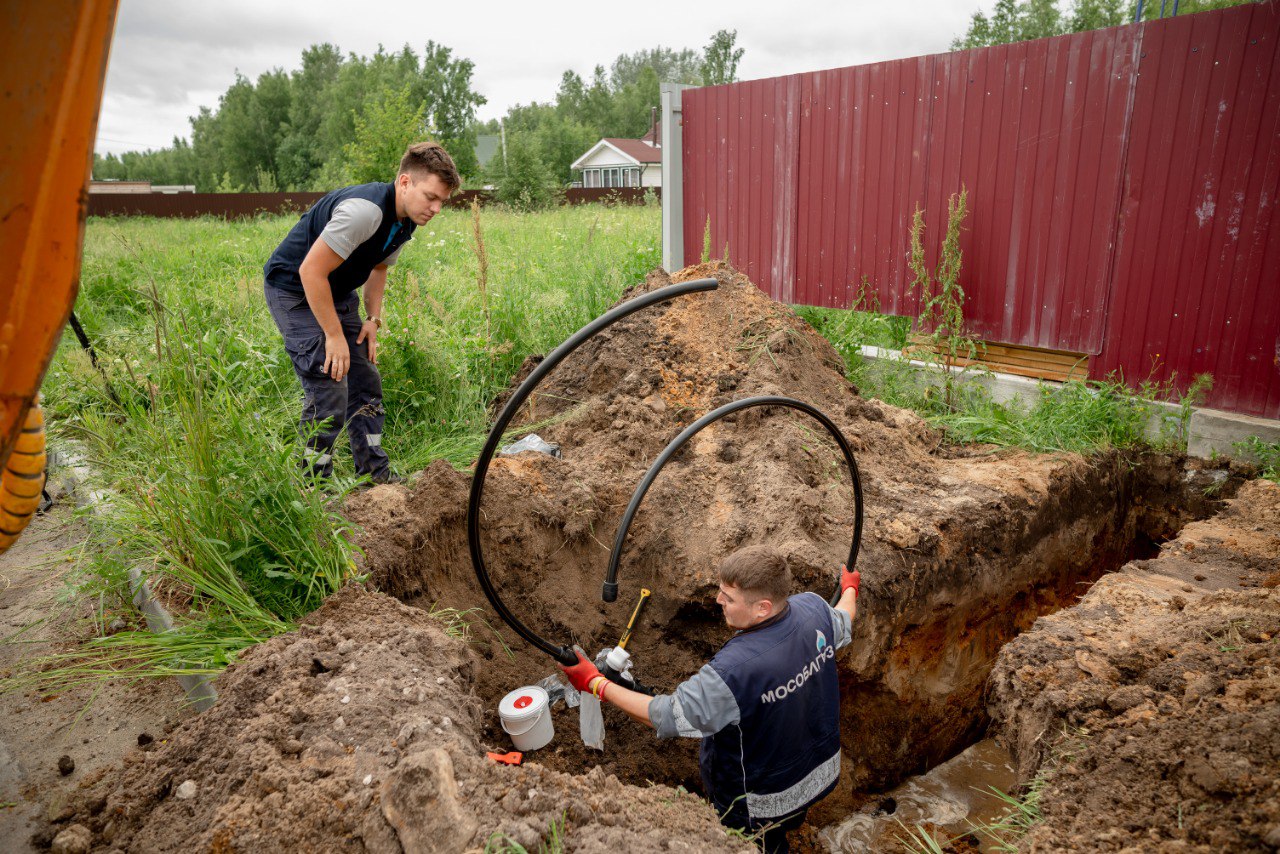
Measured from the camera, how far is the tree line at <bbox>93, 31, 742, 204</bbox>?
25.7m

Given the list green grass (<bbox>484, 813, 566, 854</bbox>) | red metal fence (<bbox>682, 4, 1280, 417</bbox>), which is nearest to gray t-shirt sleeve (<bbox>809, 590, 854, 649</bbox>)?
green grass (<bbox>484, 813, 566, 854</bbox>)

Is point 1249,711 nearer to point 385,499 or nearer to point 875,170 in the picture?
point 385,499

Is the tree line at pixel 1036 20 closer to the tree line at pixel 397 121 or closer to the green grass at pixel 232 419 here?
the tree line at pixel 397 121

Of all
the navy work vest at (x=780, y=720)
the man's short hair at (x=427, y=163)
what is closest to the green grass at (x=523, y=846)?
the navy work vest at (x=780, y=720)

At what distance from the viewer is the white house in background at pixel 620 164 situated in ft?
139

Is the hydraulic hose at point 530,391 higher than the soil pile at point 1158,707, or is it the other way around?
the hydraulic hose at point 530,391

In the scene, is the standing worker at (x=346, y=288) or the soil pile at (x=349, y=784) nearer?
the soil pile at (x=349, y=784)

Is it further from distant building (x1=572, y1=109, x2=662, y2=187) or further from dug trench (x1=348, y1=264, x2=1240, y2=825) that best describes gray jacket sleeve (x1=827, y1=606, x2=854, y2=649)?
distant building (x1=572, y1=109, x2=662, y2=187)

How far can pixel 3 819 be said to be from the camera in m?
2.29

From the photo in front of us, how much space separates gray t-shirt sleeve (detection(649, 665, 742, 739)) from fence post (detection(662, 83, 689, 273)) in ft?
20.8

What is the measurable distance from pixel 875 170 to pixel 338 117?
133 ft

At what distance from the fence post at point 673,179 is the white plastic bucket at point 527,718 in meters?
6.03

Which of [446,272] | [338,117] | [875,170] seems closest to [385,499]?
[875,170]

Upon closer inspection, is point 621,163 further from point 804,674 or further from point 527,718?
point 804,674
